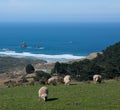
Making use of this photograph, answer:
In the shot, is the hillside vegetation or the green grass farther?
the hillside vegetation

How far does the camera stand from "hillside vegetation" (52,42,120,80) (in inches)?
1857

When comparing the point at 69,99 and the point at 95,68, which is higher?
the point at 95,68

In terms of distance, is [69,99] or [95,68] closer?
[69,99]

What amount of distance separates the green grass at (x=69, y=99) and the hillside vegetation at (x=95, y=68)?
15707mm

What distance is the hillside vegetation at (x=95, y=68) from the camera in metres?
47.2

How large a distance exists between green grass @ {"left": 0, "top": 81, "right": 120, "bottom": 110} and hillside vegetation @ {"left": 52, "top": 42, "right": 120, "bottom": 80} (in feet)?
51.5

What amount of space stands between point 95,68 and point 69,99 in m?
29.0

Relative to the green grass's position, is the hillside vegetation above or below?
above

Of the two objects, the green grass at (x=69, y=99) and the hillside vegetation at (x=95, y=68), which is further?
the hillside vegetation at (x=95, y=68)

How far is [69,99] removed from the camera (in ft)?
74.6

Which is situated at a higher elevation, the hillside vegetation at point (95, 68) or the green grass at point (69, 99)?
the hillside vegetation at point (95, 68)

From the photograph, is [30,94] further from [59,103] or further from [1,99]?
[59,103]

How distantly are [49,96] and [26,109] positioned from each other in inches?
169

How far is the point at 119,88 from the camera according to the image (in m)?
27.0
